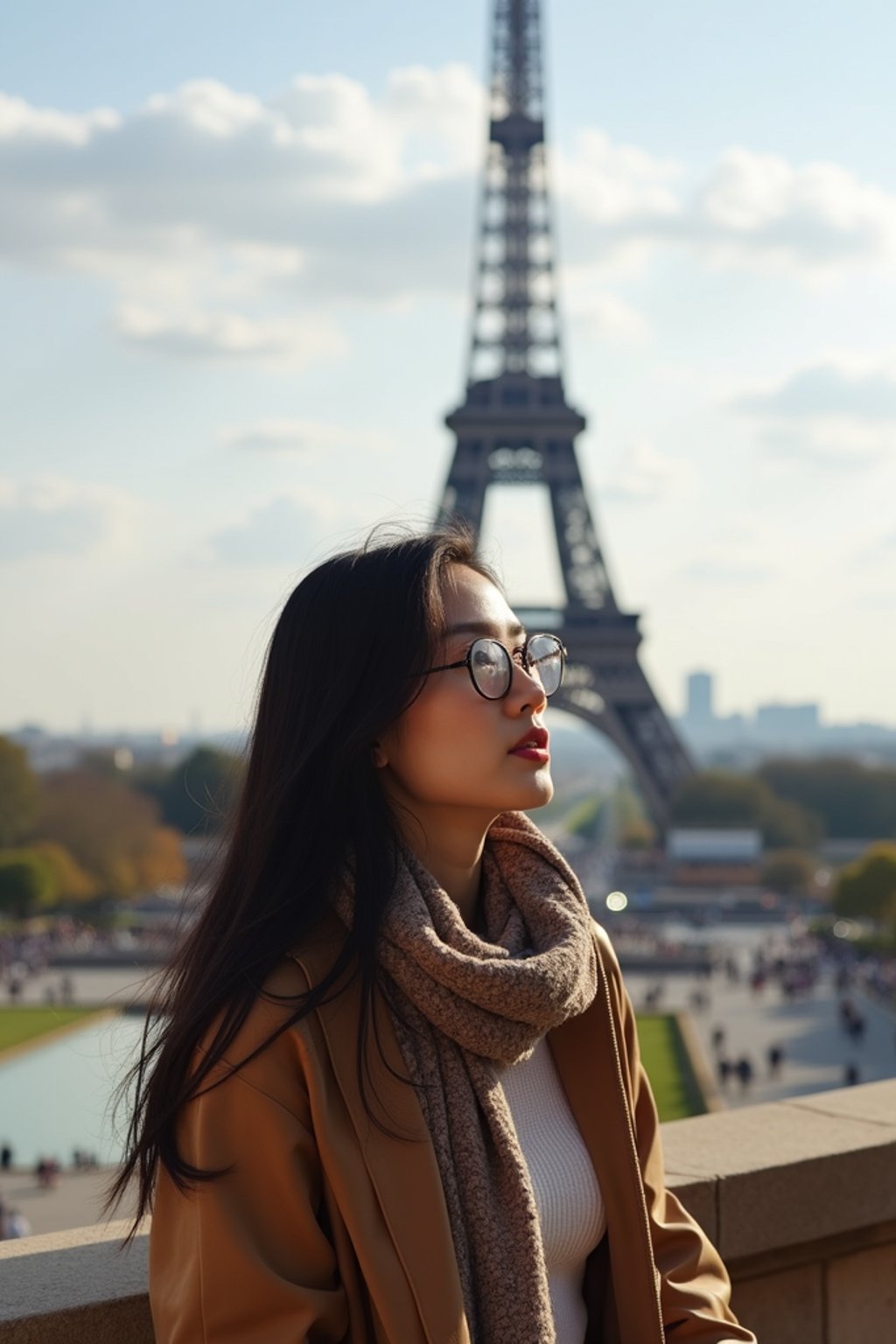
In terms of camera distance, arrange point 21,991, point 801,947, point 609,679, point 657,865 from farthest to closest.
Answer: point 657,865 < point 609,679 < point 801,947 < point 21,991

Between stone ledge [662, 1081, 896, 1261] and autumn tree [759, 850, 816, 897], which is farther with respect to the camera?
autumn tree [759, 850, 816, 897]

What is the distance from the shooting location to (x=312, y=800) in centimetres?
257

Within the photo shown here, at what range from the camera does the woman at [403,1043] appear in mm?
2330

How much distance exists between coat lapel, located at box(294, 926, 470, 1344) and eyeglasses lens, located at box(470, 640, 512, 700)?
481mm

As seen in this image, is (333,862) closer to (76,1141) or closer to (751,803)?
(76,1141)

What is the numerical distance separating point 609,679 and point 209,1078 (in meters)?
46.2

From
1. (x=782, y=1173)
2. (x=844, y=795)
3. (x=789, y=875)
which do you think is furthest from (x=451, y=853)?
(x=844, y=795)

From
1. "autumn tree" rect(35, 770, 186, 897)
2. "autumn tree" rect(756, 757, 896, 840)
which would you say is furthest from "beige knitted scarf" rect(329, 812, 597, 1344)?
"autumn tree" rect(756, 757, 896, 840)

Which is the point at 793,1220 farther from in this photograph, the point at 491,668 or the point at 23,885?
the point at 23,885

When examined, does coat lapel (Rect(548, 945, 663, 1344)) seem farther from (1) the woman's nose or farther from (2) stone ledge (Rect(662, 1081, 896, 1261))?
(2) stone ledge (Rect(662, 1081, 896, 1261))

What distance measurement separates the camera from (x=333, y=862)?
254 centimetres

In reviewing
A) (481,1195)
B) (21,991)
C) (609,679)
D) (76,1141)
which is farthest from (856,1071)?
(609,679)

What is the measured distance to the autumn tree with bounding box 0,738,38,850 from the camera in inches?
2201

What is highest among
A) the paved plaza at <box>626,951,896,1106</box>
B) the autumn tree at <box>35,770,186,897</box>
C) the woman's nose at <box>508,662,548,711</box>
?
the autumn tree at <box>35,770,186,897</box>
